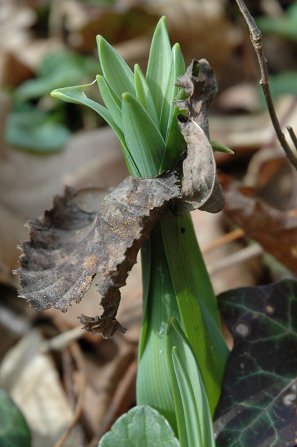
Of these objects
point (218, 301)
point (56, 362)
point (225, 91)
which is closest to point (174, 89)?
point (218, 301)

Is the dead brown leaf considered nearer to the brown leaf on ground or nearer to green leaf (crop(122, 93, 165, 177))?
the brown leaf on ground

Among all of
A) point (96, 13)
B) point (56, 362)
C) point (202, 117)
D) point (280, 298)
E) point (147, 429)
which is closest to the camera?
point (202, 117)

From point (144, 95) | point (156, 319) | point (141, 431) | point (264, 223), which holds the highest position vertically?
point (144, 95)

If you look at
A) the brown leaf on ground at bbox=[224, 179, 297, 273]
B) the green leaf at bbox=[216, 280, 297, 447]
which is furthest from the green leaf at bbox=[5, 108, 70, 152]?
the green leaf at bbox=[216, 280, 297, 447]

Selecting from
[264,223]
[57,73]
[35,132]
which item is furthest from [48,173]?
[264,223]

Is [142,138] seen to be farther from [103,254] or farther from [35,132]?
[35,132]

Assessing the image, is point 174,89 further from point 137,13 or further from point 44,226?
point 137,13

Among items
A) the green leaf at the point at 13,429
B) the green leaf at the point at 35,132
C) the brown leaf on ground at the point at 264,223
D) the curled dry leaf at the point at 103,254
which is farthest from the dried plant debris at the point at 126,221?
the green leaf at the point at 35,132
